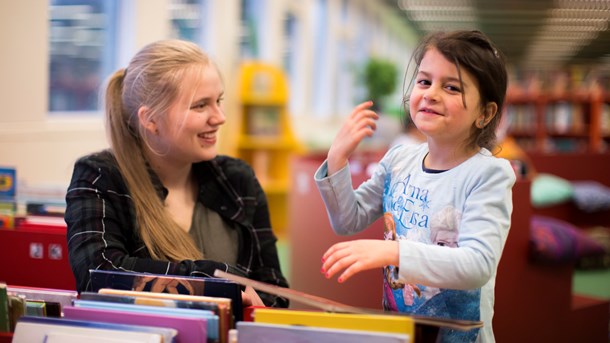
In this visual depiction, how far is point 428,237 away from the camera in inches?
56.4

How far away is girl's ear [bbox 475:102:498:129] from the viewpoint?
147cm

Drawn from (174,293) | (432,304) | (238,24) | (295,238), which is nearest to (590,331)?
(295,238)

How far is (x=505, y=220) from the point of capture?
52.8 inches

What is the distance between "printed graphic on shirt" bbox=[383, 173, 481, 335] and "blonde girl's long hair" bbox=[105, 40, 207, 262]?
1.99 feet

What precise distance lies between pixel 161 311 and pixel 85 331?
139 mm

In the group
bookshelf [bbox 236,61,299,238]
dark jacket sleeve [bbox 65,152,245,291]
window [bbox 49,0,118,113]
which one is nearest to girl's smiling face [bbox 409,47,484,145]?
dark jacket sleeve [bbox 65,152,245,291]

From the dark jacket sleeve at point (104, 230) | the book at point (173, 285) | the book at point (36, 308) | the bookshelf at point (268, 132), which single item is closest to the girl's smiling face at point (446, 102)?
the book at point (173, 285)

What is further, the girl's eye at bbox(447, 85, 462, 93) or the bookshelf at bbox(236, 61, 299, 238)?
the bookshelf at bbox(236, 61, 299, 238)

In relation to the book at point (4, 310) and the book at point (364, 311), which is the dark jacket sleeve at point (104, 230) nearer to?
the book at point (4, 310)

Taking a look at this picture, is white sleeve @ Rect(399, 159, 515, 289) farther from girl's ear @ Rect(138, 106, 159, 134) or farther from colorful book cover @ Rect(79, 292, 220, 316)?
girl's ear @ Rect(138, 106, 159, 134)

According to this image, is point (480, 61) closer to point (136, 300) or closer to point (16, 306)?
point (136, 300)

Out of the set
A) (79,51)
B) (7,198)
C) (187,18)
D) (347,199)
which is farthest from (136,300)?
(187,18)

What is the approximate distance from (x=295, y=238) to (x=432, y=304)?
258 cm

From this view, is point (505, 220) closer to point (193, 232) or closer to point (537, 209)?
point (193, 232)
